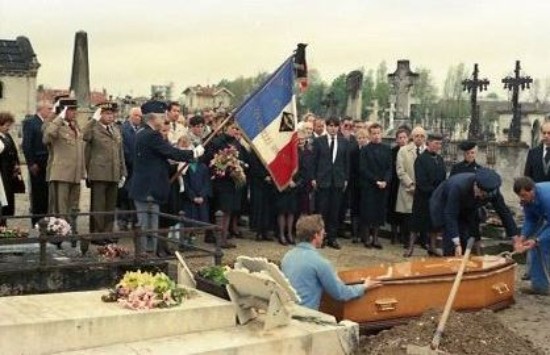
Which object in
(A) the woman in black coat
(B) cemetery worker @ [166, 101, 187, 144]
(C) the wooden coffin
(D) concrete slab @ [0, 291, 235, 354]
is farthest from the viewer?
(A) the woman in black coat

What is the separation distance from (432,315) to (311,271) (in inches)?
43.9

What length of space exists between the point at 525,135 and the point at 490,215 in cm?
1813

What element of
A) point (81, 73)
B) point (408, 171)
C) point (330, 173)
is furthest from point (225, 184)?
point (81, 73)

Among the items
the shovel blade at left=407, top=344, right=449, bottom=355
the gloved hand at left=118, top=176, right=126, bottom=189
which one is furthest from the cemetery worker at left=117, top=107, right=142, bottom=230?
the shovel blade at left=407, top=344, right=449, bottom=355

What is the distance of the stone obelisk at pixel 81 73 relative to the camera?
21.3 metres

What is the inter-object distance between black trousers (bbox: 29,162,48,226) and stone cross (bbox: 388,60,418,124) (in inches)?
610

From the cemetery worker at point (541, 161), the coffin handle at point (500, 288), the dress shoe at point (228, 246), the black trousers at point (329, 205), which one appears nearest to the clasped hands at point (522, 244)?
the coffin handle at point (500, 288)

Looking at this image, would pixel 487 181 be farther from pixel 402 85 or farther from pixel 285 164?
pixel 402 85

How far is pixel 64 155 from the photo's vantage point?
31.2 feet

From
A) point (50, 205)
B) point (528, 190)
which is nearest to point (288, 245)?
point (50, 205)

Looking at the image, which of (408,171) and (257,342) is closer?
(257,342)

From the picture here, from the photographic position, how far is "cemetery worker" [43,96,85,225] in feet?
31.1

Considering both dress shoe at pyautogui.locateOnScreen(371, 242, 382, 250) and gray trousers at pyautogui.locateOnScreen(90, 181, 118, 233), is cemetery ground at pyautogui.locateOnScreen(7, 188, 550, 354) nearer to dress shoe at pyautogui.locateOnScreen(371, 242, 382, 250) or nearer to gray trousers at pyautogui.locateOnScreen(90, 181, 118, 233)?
dress shoe at pyautogui.locateOnScreen(371, 242, 382, 250)

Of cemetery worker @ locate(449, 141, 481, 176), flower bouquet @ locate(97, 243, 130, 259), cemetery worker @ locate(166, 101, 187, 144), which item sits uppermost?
cemetery worker @ locate(166, 101, 187, 144)
